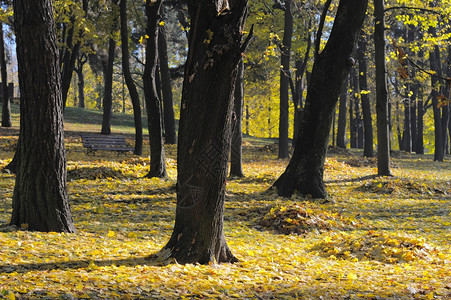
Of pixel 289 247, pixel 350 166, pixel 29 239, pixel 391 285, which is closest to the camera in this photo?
pixel 391 285

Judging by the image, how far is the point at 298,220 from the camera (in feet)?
31.7

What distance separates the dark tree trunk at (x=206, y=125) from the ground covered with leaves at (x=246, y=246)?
38 centimetres

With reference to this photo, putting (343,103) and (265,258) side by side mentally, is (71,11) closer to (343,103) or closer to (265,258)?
(265,258)

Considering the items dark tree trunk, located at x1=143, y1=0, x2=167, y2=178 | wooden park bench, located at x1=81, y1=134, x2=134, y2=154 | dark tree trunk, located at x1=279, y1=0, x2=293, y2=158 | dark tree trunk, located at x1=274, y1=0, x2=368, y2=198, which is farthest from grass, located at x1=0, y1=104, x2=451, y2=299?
dark tree trunk, located at x1=279, y1=0, x2=293, y2=158

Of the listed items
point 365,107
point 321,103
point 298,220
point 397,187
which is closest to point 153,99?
point 321,103

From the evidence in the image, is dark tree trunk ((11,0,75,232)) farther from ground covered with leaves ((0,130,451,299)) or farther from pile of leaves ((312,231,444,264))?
pile of leaves ((312,231,444,264))

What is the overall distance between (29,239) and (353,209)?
746 centimetres

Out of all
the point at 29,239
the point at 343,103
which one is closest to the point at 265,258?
the point at 29,239

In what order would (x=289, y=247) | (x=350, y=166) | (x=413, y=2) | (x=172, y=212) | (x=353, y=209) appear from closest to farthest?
(x=289, y=247), (x=172, y=212), (x=353, y=209), (x=413, y=2), (x=350, y=166)

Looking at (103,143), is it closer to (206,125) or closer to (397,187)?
(397,187)

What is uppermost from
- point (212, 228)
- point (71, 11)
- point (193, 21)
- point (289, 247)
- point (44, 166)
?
point (71, 11)

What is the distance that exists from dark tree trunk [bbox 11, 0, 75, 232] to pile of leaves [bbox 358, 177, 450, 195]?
373 inches

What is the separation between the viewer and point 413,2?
18750mm

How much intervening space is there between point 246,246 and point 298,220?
1990mm
